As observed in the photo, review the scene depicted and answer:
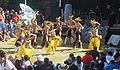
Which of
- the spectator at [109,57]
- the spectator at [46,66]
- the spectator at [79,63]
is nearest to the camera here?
the spectator at [46,66]

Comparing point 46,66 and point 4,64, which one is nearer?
point 4,64

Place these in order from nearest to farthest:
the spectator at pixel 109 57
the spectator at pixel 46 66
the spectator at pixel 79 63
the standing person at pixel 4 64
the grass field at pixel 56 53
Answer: the standing person at pixel 4 64
the spectator at pixel 46 66
the spectator at pixel 79 63
the spectator at pixel 109 57
the grass field at pixel 56 53

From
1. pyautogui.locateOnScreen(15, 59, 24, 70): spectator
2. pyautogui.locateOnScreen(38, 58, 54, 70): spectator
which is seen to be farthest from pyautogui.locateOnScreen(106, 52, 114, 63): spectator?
pyautogui.locateOnScreen(15, 59, 24, 70): spectator

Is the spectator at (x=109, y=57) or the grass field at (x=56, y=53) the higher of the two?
the spectator at (x=109, y=57)

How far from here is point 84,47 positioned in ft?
70.0

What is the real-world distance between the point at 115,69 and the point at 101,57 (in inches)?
57.5

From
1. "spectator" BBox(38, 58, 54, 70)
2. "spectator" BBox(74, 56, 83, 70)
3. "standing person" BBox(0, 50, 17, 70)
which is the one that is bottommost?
"spectator" BBox(74, 56, 83, 70)

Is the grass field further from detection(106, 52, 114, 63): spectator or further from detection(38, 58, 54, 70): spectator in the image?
detection(38, 58, 54, 70): spectator

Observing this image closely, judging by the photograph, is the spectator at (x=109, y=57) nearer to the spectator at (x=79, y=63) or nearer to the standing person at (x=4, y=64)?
the spectator at (x=79, y=63)

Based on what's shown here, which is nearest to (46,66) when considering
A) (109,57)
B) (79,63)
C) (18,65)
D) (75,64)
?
(18,65)

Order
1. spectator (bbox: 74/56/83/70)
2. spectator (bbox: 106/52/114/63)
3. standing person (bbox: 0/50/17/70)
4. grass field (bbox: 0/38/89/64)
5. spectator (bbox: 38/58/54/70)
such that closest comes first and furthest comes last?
standing person (bbox: 0/50/17/70), spectator (bbox: 38/58/54/70), spectator (bbox: 74/56/83/70), spectator (bbox: 106/52/114/63), grass field (bbox: 0/38/89/64)

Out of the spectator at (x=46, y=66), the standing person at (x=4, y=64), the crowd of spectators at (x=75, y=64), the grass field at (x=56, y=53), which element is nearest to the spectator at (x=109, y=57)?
the crowd of spectators at (x=75, y=64)

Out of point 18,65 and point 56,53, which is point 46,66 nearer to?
point 18,65

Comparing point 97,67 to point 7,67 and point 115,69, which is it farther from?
point 7,67
